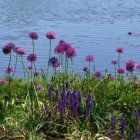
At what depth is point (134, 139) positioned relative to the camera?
483 centimetres

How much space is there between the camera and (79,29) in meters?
25.2

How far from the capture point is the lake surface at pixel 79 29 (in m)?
17.8

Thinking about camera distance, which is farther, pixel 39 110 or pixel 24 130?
pixel 39 110

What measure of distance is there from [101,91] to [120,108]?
1.34 feet

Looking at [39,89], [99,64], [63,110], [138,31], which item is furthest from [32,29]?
[63,110]

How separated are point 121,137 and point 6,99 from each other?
84.1 inches

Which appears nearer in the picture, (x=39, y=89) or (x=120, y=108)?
(x=120, y=108)

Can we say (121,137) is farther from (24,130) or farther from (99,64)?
(99,64)

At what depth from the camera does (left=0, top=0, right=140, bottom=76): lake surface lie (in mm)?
17781

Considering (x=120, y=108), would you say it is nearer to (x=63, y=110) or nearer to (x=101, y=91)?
(x=101, y=91)

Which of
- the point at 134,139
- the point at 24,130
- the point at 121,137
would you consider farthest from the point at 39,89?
the point at 134,139

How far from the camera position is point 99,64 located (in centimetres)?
1605

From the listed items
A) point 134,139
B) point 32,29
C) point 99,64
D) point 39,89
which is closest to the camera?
point 134,139

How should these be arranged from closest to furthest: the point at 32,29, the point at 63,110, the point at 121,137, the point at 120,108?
the point at 121,137
the point at 63,110
the point at 120,108
the point at 32,29
